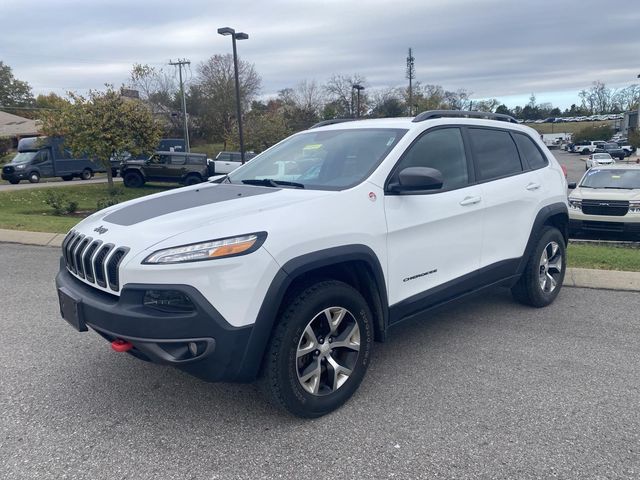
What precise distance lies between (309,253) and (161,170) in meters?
23.9

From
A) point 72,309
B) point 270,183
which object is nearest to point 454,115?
point 270,183

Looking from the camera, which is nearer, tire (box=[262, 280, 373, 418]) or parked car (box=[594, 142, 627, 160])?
tire (box=[262, 280, 373, 418])

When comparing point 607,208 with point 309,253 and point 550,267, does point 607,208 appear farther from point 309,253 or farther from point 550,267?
point 309,253

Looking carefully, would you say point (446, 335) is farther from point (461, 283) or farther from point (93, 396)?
point (93, 396)

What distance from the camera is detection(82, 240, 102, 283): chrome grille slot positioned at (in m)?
3.20

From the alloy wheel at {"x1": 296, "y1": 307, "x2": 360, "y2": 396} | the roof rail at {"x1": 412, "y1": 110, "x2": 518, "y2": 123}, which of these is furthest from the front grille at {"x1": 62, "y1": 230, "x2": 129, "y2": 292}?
the roof rail at {"x1": 412, "y1": 110, "x2": 518, "y2": 123}

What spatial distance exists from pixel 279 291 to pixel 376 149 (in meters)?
1.48

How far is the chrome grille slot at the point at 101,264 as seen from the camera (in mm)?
3082

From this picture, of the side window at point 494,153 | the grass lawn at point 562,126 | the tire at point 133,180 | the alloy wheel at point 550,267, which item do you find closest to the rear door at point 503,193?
the side window at point 494,153

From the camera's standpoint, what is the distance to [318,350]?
3.26 meters

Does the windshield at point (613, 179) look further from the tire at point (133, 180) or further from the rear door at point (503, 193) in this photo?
the tire at point (133, 180)

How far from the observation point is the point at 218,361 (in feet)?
9.41

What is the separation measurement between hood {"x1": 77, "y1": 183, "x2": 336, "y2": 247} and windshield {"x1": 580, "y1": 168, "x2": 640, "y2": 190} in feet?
32.3

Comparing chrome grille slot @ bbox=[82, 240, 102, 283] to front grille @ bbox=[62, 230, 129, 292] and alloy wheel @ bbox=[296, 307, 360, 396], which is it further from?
alloy wheel @ bbox=[296, 307, 360, 396]
